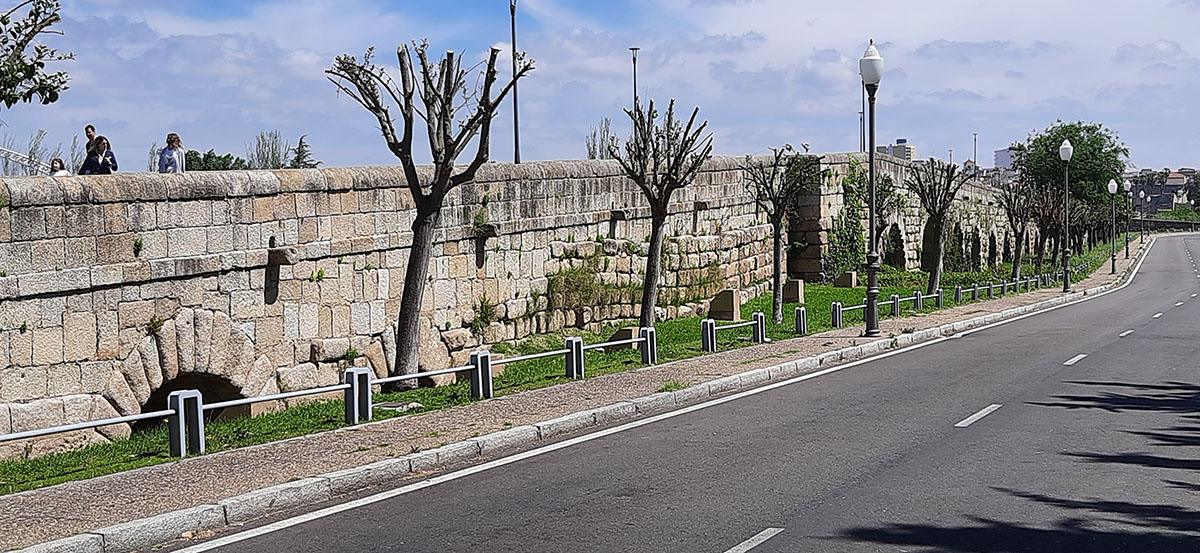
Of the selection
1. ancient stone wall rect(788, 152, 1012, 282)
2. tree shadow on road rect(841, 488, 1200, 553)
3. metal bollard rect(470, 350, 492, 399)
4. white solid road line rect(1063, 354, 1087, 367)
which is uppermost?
ancient stone wall rect(788, 152, 1012, 282)

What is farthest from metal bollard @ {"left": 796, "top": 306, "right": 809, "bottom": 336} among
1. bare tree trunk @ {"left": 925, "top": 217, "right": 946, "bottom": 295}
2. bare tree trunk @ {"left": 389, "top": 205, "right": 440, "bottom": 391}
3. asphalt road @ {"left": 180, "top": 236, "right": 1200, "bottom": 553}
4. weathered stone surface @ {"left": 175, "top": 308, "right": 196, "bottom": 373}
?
weathered stone surface @ {"left": 175, "top": 308, "right": 196, "bottom": 373}

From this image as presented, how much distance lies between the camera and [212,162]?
71.2 ft

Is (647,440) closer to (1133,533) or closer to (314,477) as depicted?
(314,477)

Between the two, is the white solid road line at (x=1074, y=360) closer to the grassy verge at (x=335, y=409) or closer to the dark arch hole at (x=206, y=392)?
the grassy verge at (x=335, y=409)

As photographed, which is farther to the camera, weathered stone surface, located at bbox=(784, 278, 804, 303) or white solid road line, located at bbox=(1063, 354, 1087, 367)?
weathered stone surface, located at bbox=(784, 278, 804, 303)

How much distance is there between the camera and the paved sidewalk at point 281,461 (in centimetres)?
819

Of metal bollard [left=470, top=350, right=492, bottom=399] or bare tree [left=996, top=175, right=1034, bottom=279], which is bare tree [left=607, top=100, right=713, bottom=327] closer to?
metal bollard [left=470, top=350, right=492, bottom=399]

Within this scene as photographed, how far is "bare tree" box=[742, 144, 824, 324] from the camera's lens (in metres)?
27.7

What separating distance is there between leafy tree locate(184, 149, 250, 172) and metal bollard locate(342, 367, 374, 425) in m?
9.59

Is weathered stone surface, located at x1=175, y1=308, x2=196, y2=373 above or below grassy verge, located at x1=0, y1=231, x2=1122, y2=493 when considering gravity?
above

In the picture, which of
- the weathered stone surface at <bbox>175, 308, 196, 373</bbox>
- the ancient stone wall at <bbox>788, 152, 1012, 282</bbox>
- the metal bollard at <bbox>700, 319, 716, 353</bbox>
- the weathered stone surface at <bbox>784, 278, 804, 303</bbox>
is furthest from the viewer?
the ancient stone wall at <bbox>788, 152, 1012, 282</bbox>

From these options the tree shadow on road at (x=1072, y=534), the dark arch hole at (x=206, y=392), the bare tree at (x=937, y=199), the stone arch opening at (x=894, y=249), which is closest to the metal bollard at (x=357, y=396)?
the dark arch hole at (x=206, y=392)

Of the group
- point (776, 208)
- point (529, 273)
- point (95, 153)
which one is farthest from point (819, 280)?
point (95, 153)

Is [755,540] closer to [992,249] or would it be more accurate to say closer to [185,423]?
[185,423]
